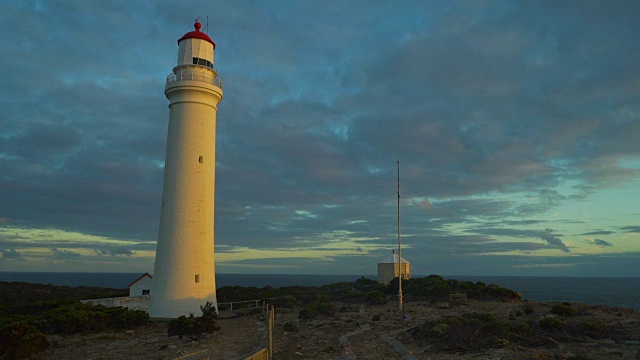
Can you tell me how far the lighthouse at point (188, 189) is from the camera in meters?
23.3

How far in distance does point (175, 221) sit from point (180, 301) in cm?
416

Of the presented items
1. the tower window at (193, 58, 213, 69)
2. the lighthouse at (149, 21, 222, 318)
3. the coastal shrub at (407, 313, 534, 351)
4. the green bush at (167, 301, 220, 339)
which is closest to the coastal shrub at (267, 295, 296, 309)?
the lighthouse at (149, 21, 222, 318)

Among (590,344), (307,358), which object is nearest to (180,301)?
(307,358)

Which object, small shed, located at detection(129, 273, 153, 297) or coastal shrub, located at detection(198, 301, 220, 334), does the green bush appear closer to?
coastal shrub, located at detection(198, 301, 220, 334)

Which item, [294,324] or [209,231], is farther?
[209,231]

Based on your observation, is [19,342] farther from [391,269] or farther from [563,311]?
[391,269]

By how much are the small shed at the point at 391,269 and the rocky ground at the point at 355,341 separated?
55.6ft

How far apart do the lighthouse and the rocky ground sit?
2.03m

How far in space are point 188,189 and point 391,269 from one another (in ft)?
82.8

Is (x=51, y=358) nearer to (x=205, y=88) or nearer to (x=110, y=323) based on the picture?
(x=110, y=323)

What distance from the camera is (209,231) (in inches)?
968

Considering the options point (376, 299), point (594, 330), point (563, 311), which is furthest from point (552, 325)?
point (376, 299)

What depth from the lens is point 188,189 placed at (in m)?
24.0

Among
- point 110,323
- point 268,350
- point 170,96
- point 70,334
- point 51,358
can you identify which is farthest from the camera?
point 170,96
